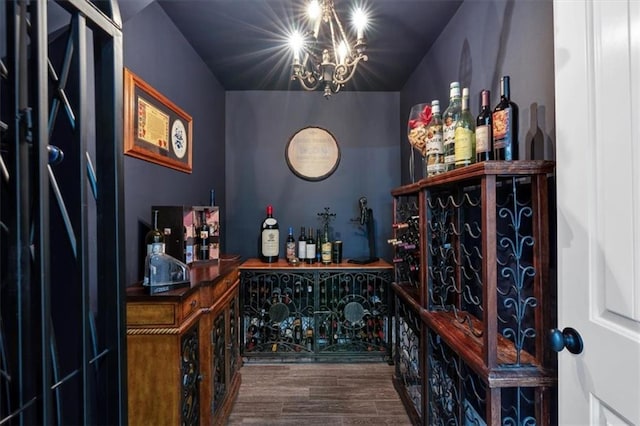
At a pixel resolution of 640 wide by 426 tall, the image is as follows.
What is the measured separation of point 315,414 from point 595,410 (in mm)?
1657

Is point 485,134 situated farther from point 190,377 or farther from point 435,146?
point 190,377

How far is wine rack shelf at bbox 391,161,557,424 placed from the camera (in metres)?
1.08

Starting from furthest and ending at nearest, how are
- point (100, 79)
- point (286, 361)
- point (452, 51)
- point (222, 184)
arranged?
point (222, 184)
point (286, 361)
point (452, 51)
point (100, 79)

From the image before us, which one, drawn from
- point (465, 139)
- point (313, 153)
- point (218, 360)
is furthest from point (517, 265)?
point (313, 153)

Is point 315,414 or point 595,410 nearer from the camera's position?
point 595,410

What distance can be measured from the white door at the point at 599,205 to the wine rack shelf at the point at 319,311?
189cm

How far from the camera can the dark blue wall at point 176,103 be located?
166 cm

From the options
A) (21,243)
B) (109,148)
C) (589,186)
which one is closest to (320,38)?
(109,148)

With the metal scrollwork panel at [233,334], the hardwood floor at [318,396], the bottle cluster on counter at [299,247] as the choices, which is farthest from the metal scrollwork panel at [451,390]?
the bottle cluster on counter at [299,247]

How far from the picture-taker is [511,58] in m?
1.46

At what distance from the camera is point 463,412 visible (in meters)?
1.40

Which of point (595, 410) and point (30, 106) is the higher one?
point (30, 106)

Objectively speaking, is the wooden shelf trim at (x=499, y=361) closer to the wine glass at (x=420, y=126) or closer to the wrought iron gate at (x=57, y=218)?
the wine glass at (x=420, y=126)

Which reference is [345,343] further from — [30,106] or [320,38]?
[30,106]
